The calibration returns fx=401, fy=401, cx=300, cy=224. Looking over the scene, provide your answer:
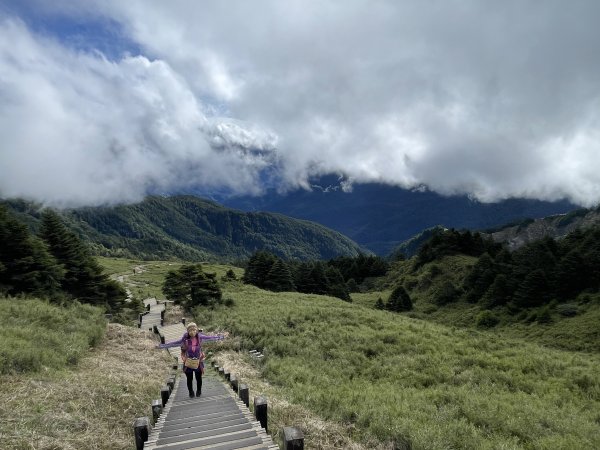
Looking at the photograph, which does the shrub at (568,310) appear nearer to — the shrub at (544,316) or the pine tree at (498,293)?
the shrub at (544,316)

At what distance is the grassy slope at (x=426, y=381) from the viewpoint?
1127cm

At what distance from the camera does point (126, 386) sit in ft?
43.8

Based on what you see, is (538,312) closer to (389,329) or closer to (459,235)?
(389,329)

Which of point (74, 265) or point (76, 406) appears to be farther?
point (74, 265)

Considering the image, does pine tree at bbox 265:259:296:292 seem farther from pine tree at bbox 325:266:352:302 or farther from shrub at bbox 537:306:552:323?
shrub at bbox 537:306:552:323

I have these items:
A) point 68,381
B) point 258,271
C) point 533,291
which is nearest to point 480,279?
point 533,291

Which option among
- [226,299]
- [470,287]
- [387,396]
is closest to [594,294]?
[470,287]

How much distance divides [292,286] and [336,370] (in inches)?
2210

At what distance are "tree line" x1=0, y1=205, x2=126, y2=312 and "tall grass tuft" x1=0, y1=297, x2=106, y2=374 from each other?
4896 millimetres

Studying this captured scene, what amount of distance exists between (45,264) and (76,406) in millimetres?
23616

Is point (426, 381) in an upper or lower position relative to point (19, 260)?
lower

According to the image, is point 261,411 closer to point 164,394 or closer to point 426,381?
point 164,394

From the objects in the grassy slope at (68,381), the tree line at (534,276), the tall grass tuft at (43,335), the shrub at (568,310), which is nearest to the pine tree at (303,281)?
the tree line at (534,276)

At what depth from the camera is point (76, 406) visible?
10305mm
